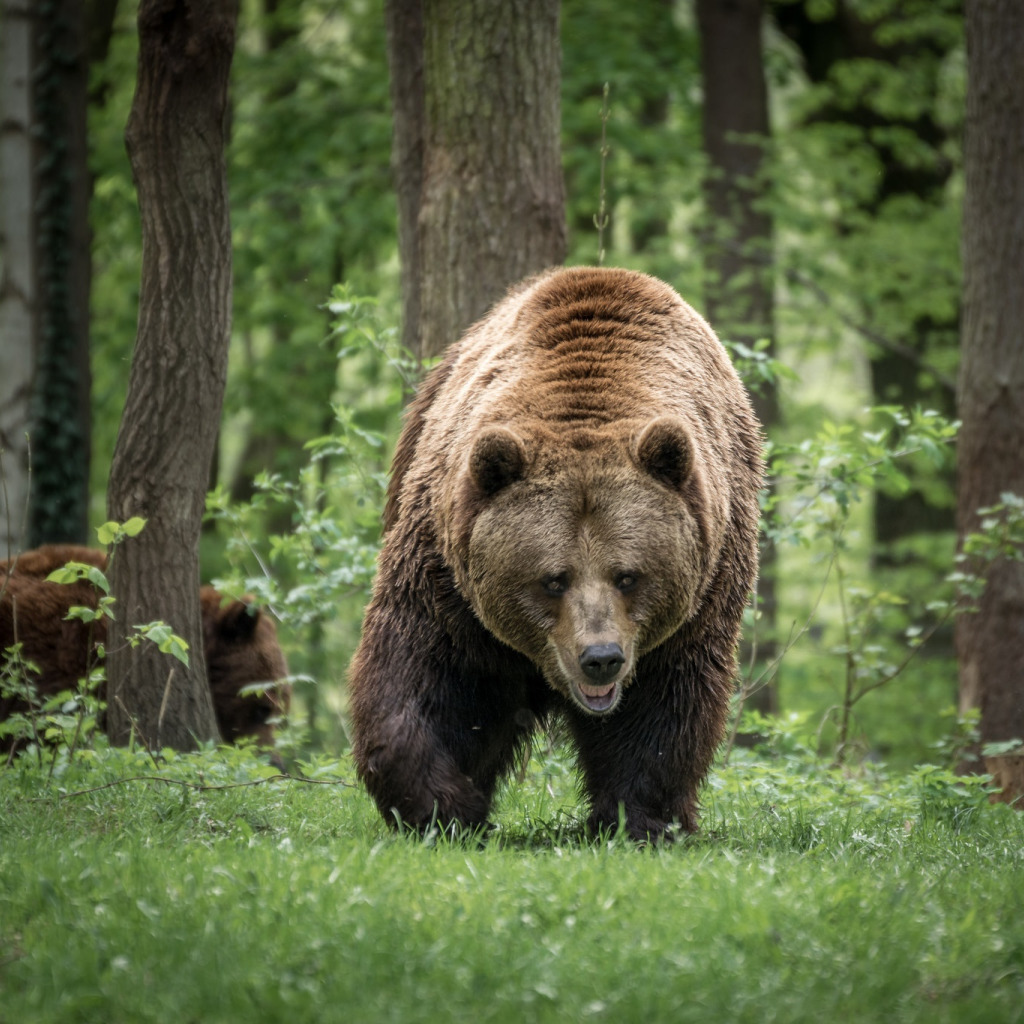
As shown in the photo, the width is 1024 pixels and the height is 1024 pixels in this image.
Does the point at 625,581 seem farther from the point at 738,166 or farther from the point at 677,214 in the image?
the point at 677,214

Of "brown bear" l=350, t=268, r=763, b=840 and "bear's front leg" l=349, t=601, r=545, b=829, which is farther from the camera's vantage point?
"bear's front leg" l=349, t=601, r=545, b=829

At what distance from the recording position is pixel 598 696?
509cm

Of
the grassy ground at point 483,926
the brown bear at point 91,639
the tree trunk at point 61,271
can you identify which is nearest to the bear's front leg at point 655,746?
the grassy ground at point 483,926

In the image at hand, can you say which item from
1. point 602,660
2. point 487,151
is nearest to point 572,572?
point 602,660

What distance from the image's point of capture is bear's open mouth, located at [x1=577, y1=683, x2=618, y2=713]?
506 centimetres

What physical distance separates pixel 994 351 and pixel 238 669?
248 inches

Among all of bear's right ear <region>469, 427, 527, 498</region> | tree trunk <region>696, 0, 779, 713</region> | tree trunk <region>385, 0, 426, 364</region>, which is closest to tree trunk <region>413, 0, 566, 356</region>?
tree trunk <region>385, 0, 426, 364</region>

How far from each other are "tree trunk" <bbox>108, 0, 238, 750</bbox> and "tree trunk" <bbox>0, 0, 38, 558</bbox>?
5664 mm

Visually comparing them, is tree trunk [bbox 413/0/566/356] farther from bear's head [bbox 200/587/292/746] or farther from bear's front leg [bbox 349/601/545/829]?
bear's front leg [bbox 349/601/545/829]

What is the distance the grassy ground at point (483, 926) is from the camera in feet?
10.9

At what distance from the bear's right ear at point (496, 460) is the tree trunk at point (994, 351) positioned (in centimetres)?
589

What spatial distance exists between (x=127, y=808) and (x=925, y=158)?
15321mm

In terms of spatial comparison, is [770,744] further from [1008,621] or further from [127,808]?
[127,808]

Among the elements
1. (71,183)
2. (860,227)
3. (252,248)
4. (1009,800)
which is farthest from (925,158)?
(1009,800)
